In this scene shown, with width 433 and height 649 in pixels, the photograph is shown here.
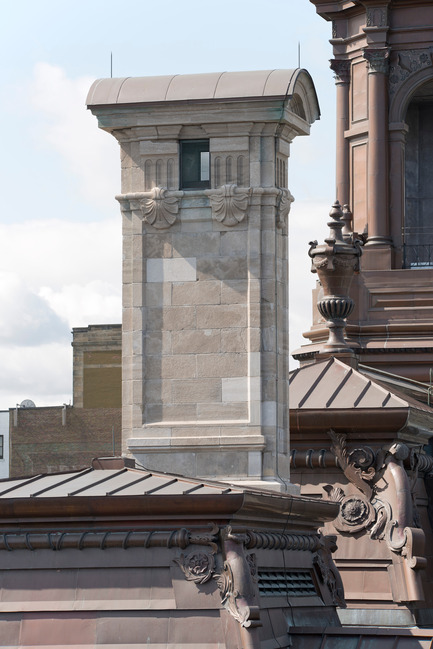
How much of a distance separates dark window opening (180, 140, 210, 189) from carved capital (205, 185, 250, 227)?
36 cm

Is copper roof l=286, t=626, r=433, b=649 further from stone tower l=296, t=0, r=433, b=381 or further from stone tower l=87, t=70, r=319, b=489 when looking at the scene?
stone tower l=296, t=0, r=433, b=381

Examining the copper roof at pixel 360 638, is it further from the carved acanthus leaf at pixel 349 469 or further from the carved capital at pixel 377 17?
the carved capital at pixel 377 17

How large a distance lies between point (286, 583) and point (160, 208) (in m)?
4.92

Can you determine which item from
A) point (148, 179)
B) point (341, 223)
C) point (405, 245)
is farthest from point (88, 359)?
point (148, 179)

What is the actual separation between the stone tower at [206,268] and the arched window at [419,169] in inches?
762

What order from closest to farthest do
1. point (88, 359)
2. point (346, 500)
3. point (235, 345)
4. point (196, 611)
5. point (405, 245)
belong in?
point (196, 611), point (235, 345), point (346, 500), point (405, 245), point (88, 359)

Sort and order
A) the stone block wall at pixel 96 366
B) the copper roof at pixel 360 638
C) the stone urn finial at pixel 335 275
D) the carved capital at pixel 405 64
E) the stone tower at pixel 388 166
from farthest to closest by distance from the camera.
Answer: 1. the stone block wall at pixel 96 366
2. the carved capital at pixel 405 64
3. the stone tower at pixel 388 166
4. the stone urn finial at pixel 335 275
5. the copper roof at pixel 360 638

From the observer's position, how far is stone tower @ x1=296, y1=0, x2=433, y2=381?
3684cm

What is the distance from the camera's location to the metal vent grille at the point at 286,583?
55.3ft

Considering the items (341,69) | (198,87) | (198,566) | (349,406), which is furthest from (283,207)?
(341,69)

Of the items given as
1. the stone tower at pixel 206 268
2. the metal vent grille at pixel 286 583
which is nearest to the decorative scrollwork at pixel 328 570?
the metal vent grille at pixel 286 583

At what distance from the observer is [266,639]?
16.3m

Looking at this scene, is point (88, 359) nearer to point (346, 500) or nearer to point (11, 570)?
point (346, 500)

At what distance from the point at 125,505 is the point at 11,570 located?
1300 millimetres
